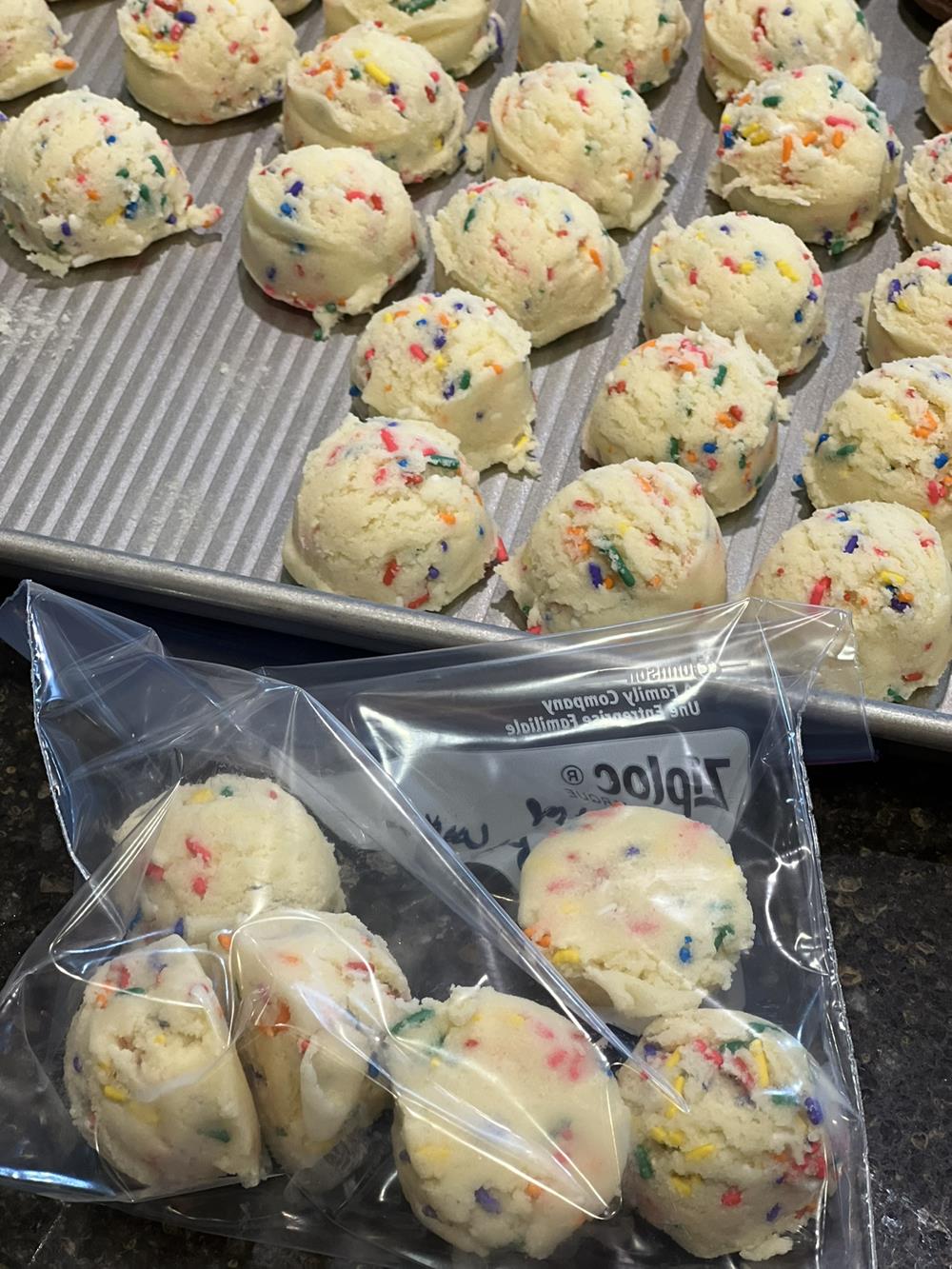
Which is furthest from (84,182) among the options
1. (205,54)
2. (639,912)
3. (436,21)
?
(639,912)

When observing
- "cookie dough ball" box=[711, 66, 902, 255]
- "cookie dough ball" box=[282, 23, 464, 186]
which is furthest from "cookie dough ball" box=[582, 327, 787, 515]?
"cookie dough ball" box=[282, 23, 464, 186]

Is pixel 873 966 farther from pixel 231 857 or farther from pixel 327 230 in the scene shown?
pixel 327 230

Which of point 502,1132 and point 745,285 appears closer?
point 502,1132

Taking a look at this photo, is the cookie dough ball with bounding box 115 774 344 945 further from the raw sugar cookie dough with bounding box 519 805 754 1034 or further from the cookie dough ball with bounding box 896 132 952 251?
the cookie dough ball with bounding box 896 132 952 251

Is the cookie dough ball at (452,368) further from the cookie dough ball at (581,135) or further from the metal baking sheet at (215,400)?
the cookie dough ball at (581,135)

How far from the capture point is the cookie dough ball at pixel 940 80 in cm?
193

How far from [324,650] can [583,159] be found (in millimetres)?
798

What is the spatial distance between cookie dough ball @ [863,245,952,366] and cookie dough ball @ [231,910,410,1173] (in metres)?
1.07

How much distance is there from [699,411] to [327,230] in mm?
534

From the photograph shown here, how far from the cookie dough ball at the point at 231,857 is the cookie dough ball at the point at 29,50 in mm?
1344

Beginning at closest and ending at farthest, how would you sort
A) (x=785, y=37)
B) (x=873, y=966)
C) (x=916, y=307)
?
(x=873, y=966), (x=916, y=307), (x=785, y=37)

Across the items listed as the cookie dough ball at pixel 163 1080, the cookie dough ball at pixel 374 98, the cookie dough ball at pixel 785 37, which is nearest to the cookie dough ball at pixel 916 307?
the cookie dough ball at pixel 785 37

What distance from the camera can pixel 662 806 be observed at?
45.8 inches

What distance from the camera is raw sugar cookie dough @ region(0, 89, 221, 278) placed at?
1784 millimetres
